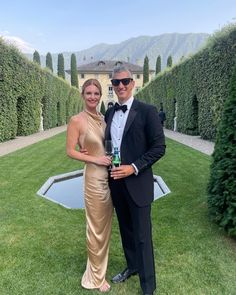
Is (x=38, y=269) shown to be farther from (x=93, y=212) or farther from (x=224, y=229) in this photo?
(x=224, y=229)

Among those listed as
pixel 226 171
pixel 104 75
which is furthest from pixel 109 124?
pixel 104 75

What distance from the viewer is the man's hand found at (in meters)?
2.72

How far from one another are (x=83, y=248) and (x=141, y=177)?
163cm

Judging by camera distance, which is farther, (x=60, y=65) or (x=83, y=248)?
(x=60, y=65)

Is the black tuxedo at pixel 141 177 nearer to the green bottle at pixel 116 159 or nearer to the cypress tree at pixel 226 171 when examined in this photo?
the green bottle at pixel 116 159

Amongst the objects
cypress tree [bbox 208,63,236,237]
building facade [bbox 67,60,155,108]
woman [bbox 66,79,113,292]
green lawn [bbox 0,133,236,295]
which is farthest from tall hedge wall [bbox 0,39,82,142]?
building facade [bbox 67,60,155,108]

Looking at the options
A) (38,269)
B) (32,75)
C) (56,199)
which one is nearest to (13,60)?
(32,75)

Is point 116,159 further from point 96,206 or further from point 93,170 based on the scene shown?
point 96,206

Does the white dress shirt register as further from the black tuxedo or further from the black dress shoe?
the black dress shoe

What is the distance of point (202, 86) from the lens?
57.1 ft

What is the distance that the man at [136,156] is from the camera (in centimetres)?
279

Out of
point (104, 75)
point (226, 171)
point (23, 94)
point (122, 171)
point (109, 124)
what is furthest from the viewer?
point (104, 75)

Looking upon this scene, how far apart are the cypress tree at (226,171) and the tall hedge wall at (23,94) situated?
1325cm

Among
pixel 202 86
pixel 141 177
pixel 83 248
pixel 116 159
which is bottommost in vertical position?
pixel 83 248
